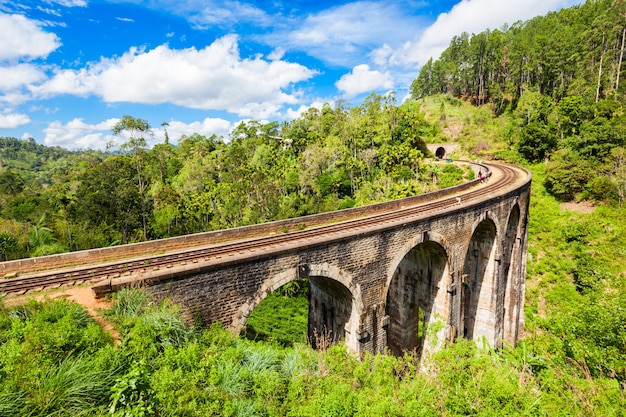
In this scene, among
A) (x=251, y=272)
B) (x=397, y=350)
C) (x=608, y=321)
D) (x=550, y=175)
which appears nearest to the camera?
(x=251, y=272)

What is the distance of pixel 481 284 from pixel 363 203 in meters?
20.8

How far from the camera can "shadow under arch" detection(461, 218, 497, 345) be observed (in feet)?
66.8

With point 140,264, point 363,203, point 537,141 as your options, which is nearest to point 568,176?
point 537,141

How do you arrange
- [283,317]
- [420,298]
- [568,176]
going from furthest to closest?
[283,317], [568,176], [420,298]

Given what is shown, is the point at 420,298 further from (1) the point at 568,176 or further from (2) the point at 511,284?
(1) the point at 568,176

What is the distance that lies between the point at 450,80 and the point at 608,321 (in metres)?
77.1

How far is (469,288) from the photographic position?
21578 mm

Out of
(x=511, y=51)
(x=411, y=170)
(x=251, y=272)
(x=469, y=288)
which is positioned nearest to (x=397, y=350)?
(x=469, y=288)

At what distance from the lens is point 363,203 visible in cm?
4053

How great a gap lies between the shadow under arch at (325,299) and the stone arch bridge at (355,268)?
41 millimetres

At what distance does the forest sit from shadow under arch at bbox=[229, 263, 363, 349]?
4.13 ft

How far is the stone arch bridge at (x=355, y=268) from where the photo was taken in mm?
9031

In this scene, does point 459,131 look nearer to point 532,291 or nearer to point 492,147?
point 492,147

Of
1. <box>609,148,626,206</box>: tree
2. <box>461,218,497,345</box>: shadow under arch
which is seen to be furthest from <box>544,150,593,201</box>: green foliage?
<box>461,218,497,345</box>: shadow under arch
